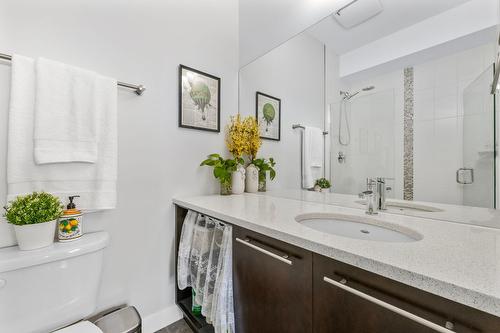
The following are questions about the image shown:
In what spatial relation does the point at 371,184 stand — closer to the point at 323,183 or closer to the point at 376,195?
the point at 376,195

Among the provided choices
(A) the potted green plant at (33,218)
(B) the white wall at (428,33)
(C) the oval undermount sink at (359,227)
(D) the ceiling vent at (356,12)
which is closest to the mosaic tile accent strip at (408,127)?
(B) the white wall at (428,33)

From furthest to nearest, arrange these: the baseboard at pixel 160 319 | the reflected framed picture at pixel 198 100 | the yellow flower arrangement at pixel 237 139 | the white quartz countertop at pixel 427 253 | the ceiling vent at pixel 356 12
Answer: the yellow flower arrangement at pixel 237 139 < the reflected framed picture at pixel 198 100 < the baseboard at pixel 160 319 < the ceiling vent at pixel 356 12 < the white quartz countertop at pixel 427 253

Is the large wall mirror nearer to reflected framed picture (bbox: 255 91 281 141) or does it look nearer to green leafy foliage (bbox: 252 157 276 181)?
reflected framed picture (bbox: 255 91 281 141)

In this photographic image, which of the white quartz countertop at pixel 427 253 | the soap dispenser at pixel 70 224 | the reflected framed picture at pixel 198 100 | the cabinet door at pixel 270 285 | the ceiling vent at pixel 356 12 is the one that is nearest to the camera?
the white quartz countertop at pixel 427 253

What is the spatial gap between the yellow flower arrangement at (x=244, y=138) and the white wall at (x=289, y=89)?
0.31 feet

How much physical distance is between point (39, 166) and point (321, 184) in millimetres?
1417

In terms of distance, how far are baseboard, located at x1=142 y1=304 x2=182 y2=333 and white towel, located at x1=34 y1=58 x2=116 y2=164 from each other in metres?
1.01

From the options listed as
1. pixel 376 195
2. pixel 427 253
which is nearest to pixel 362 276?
pixel 427 253

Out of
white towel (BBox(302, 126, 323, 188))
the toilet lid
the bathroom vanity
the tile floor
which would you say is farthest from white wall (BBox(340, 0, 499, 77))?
the tile floor

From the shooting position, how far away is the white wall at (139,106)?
40.3 inches

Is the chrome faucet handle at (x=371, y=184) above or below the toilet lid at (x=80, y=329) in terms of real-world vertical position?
above

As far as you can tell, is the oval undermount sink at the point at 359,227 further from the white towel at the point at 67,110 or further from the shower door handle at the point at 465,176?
the white towel at the point at 67,110

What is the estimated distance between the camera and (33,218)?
2.79 feet

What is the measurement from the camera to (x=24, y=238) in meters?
0.85
